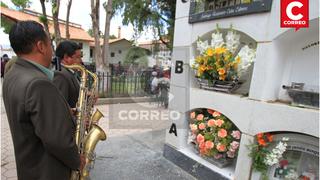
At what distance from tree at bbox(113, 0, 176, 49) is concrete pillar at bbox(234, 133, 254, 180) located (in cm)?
658

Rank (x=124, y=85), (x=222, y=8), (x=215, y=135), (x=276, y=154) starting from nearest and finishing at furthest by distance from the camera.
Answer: (x=276, y=154)
(x=222, y=8)
(x=215, y=135)
(x=124, y=85)

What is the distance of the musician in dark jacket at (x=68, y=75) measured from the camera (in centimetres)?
275

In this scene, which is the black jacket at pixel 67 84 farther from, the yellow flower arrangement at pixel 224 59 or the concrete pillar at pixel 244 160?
the concrete pillar at pixel 244 160

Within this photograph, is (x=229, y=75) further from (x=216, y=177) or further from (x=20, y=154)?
(x=20, y=154)

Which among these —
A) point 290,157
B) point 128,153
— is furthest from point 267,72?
point 128,153

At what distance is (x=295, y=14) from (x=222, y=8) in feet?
3.14

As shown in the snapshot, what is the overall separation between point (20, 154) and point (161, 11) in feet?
26.6

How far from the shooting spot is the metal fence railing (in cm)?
941

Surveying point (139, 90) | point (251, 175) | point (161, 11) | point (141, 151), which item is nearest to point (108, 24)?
point (161, 11)

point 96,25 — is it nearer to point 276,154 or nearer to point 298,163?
point 276,154

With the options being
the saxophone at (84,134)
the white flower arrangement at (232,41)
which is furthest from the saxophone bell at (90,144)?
the white flower arrangement at (232,41)

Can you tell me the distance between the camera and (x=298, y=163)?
2.60 m

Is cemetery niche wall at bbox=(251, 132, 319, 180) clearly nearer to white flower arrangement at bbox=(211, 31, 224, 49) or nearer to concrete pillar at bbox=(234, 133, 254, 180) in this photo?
concrete pillar at bbox=(234, 133, 254, 180)

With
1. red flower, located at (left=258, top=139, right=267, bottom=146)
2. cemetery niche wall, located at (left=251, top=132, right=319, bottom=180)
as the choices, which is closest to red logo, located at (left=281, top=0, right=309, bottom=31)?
cemetery niche wall, located at (left=251, top=132, right=319, bottom=180)
